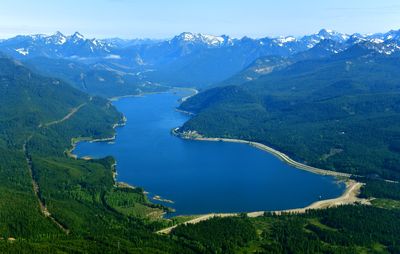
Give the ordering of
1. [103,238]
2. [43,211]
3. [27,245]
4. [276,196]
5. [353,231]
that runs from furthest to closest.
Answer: [276,196], [43,211], [353,231], [103,238], [27,245]

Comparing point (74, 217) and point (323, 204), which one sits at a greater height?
point (323, 204)

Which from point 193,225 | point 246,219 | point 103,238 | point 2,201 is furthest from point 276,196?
point 2,201

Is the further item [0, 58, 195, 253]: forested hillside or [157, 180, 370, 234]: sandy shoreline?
[157, 180, 370, 234]: sandy shoreline

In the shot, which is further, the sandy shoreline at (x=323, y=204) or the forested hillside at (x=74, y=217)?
the sandy shoreline at (x=323, y=204)

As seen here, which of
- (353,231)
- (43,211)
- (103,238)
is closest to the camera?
(103,238)

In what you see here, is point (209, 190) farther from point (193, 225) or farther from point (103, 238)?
point (103, 238)

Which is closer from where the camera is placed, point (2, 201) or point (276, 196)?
point (2, 201)

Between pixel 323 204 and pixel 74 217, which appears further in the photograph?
pixel 323 204

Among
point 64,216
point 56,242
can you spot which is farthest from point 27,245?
point 64,216

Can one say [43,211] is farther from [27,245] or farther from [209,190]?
[209,190]
